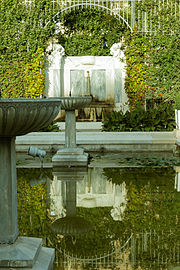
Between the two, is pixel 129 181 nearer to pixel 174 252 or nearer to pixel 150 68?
pixel 174 252

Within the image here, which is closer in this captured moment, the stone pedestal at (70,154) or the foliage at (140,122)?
the stone pedestal at (70,154)

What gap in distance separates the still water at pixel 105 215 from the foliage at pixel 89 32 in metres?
9.76

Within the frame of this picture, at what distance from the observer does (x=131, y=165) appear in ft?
26.3

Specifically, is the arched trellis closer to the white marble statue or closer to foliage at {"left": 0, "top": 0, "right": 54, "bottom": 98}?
foliage at {"left": 0, "top": 0, "right": 54, "bottom": 98}

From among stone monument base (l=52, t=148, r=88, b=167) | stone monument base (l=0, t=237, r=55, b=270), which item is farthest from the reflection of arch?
stone monument base (l=52, t=148, r=88, b=167)

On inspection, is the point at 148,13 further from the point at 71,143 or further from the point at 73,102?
the point at 73,102

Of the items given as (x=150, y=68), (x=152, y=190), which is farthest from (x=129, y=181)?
(x=150, y=68)

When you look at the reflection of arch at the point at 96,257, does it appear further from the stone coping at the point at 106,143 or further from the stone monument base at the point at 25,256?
the stone coping at the point at 106,143

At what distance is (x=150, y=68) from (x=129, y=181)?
30.1ft

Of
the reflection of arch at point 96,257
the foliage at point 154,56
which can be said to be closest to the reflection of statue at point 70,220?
the reflection of arch at point 96,257

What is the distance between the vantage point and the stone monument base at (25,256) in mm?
3252

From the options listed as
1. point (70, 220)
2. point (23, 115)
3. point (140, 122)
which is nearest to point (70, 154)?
point (70, 220)

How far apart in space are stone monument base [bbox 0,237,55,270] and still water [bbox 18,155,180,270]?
17cm

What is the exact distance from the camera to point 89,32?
56.0ft
